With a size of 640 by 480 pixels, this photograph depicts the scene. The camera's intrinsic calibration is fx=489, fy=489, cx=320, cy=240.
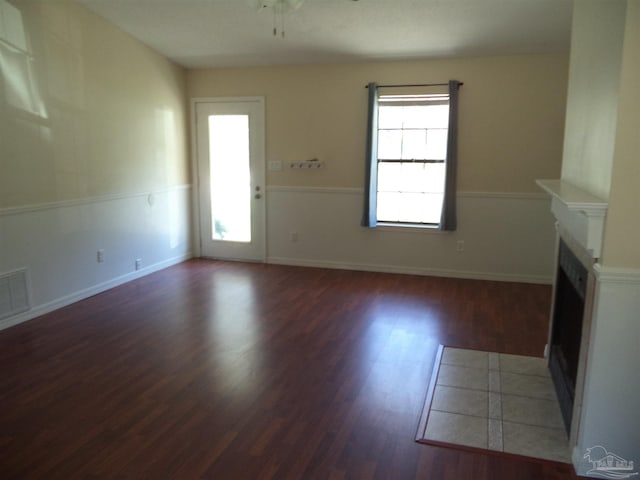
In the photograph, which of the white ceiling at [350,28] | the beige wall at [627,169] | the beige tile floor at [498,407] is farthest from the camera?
the white ceiling at [350,28]

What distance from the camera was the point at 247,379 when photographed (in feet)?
Answer: 9.94

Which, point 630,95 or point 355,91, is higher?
point 355,91

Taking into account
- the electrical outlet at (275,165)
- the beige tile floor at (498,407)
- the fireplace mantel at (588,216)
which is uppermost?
the electrical outlet at (275,165)

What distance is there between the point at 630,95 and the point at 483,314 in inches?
109

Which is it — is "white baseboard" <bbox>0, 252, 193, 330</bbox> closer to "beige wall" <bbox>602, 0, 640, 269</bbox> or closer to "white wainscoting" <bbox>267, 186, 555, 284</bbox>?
"white wainscoting" <bbox>267, 186, 555, 284</bbox>

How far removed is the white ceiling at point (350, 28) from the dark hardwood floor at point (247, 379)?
2.49m

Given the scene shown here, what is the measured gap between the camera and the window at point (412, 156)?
544 cm

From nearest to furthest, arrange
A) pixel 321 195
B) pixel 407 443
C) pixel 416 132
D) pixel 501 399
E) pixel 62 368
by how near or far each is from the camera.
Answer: pixel 407 443
pixel 501 399
pixel 62 368
pixel 416 132
pixel 321 195

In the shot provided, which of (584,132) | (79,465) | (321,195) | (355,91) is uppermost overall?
(355,91)

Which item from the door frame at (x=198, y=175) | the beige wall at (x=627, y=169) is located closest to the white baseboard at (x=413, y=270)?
the door frame at (x=198, y=175)

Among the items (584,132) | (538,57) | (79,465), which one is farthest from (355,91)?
(79,465)

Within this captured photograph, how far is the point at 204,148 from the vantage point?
625 cm

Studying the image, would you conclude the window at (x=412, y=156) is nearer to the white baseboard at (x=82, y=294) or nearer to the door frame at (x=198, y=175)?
the door frame at (x=198, y=175)

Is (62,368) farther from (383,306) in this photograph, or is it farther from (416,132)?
(416,132)
